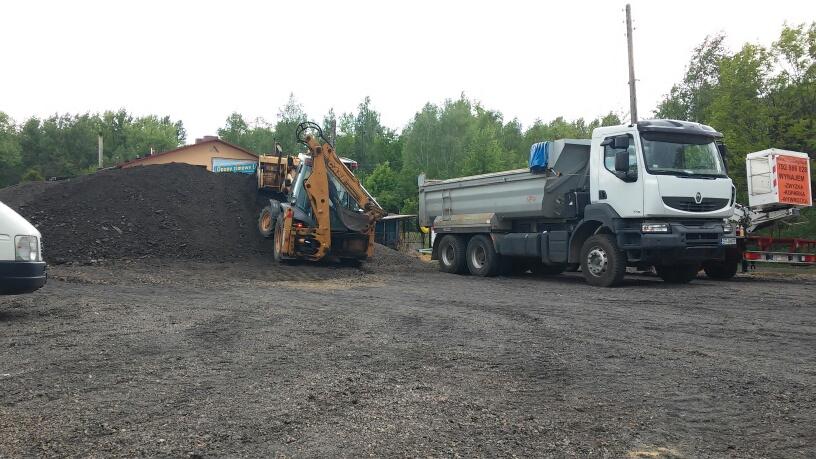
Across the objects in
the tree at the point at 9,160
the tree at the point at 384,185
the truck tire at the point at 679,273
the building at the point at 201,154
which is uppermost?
the tree at the point at 9,160

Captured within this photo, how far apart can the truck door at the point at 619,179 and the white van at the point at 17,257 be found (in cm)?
1021

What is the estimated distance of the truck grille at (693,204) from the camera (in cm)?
1285

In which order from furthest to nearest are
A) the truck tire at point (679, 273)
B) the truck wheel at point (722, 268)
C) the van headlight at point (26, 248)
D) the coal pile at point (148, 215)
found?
the coal pile at point (148, 215), the truck wheel at point (722, 268), the truck tire at point (679, 273), the van headlight at point (26, 248)

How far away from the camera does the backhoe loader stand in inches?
702

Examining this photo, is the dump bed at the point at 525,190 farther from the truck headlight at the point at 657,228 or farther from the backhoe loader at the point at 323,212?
the backhoe loader at the point at 323,212

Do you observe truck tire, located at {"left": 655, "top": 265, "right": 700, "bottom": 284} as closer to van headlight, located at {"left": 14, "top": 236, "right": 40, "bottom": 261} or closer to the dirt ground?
the dirt ground

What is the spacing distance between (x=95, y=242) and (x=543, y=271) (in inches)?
499

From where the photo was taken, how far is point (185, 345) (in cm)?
677

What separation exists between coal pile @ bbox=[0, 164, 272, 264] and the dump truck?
921cm

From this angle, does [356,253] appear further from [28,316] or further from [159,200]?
[28,316]

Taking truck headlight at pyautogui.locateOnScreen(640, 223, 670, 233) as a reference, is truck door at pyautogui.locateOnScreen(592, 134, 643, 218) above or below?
above

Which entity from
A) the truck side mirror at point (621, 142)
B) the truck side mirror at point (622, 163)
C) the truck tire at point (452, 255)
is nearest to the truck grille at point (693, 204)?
the truck side mirror at point (622, 163)

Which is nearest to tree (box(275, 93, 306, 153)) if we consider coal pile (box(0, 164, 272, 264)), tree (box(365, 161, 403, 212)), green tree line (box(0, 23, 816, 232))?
green tree line (box(0, 23, 816, 232))

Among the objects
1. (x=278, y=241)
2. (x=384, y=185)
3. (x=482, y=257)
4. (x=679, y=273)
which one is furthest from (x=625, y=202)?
(x=384, y=185)
